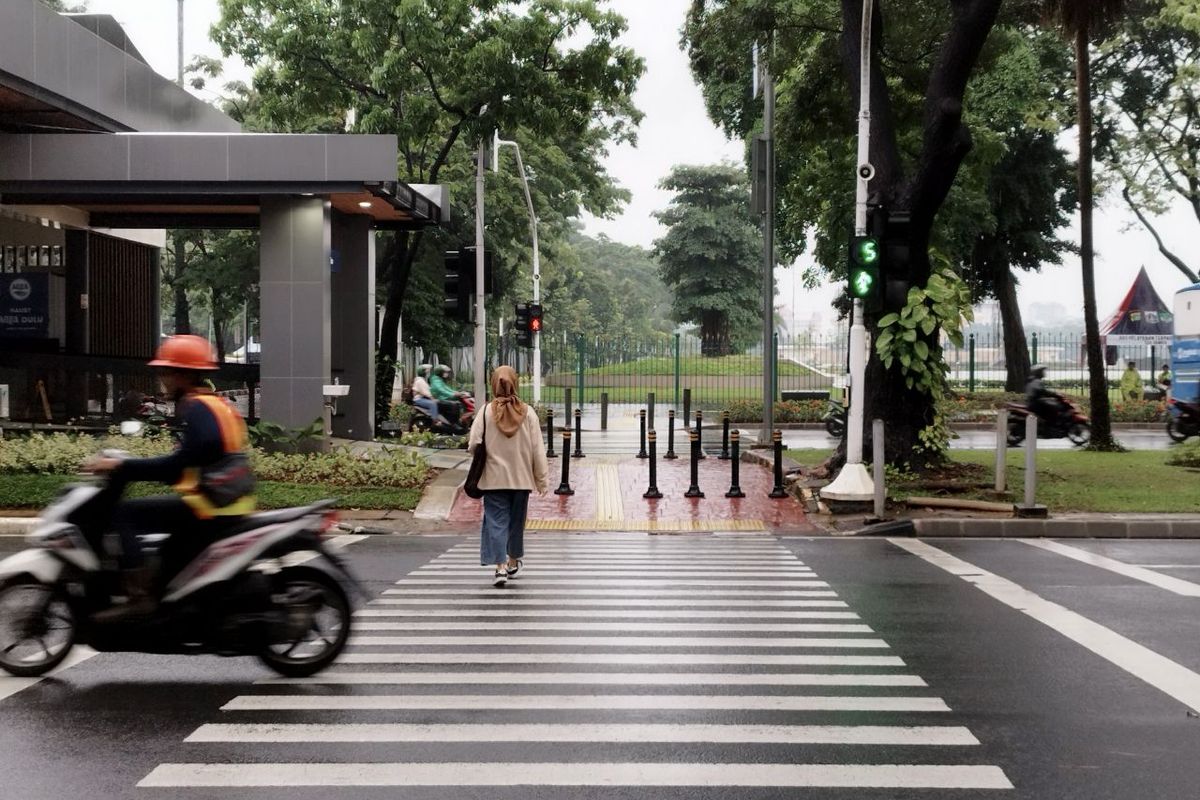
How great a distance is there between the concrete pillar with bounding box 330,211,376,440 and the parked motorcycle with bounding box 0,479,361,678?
16.2 meters

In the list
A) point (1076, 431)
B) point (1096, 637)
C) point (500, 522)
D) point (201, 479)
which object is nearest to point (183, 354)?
point (201, 479)

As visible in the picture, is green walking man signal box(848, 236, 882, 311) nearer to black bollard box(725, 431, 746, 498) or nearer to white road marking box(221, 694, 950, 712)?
black bollard box(725, 431, 746, 498)

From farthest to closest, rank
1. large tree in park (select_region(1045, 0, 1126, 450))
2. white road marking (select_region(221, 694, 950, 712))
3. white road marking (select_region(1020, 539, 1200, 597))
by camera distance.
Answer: large tree in park (select_region(1045, 0, 1126, 450)), white road marking (select_region(1020, 539, 1200, 597)), white road marking (select_region(221, 694, 950, 712))

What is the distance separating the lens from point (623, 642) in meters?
8.12

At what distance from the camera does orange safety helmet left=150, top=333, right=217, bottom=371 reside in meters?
7.04

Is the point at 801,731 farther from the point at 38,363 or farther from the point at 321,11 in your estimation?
the point at 321,11

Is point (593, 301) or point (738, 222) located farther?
point (593, 301)

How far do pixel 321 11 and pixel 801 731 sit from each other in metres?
24.8

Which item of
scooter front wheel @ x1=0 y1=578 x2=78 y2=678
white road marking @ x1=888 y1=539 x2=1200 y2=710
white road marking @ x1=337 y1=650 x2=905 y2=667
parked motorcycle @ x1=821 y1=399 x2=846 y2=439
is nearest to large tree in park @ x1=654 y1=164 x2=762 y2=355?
parked motorcycle @ x1=821 y1=399 x2=846 y2=439

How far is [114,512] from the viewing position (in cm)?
688

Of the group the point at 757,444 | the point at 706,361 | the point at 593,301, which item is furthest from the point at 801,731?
the point at 593,301

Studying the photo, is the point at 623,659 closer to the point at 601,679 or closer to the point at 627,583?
the point at 601,679

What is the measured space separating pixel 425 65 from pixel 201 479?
2188cm

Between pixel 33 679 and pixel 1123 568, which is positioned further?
pixel 1123 568
